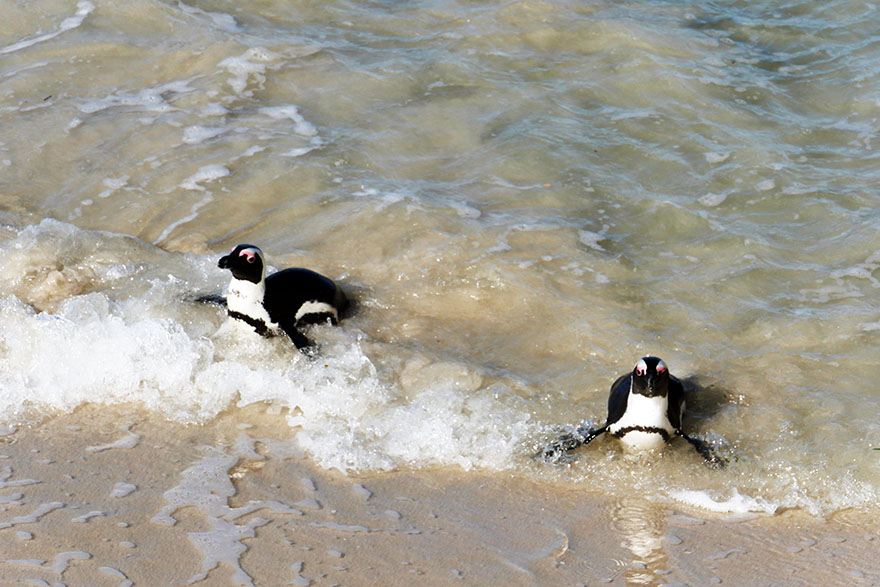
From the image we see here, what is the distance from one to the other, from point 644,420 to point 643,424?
0.02m

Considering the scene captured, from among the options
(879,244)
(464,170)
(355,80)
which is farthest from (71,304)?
(879,244)

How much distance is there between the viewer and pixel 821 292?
7305mm

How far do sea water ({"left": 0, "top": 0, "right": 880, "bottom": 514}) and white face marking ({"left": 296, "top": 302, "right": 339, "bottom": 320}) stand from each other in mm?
124

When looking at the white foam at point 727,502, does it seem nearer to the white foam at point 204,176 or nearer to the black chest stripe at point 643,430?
the black chest stripe at point 643,430

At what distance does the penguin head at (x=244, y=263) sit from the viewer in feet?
21.3

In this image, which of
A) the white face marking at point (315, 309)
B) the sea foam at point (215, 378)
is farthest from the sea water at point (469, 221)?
the white face marking at point (315, 309)

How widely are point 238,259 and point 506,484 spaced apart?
246 cm

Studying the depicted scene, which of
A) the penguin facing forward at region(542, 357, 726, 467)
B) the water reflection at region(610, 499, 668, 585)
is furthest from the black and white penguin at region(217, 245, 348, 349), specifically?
the water reflection at region(610, 499, 668, 585)

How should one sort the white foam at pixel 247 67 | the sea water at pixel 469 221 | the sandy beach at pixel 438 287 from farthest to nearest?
the white foam at pixel 247 67, the sea water at pixel 469 221, the sandy beach at pixel 438 287

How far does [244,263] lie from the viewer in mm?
6520

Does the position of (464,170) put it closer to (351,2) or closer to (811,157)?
(811,157)

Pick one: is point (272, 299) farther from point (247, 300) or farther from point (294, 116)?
point (294, 116)

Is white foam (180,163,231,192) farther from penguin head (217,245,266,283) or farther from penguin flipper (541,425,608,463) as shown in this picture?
penguin flipper (541,425,608,463)

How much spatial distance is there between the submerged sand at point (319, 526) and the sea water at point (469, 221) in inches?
9.2
